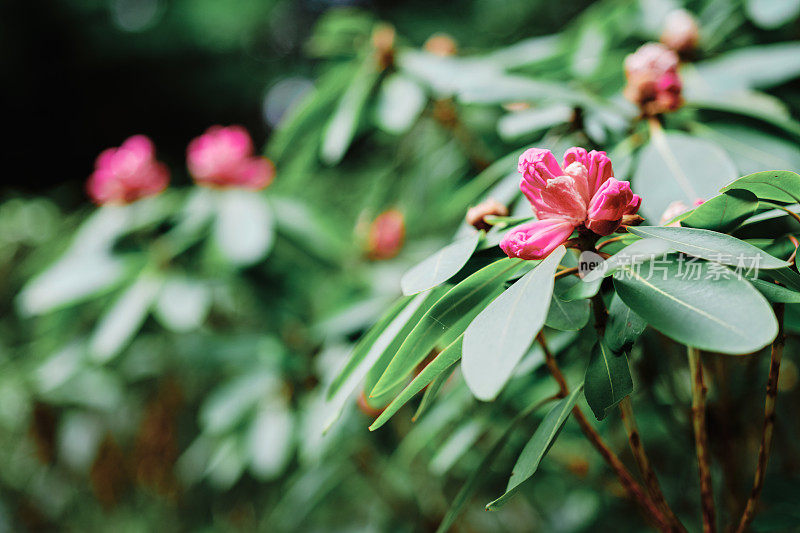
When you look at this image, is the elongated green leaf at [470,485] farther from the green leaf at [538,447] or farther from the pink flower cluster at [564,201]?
the pink flower cluster at [564,201]

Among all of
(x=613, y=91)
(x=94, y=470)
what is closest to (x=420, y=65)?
(x=613, y=91)

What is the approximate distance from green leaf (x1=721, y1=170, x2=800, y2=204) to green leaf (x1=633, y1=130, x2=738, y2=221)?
0.15 metres

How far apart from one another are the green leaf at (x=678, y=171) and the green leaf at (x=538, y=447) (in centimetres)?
26

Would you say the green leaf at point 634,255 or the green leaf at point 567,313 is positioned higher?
the green leaf at point 634,255

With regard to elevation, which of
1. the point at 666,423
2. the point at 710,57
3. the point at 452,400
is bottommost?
the point at 666,423

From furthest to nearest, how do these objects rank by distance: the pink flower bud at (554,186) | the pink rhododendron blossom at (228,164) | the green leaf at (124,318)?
1. the pink rhododendron blossom at (228,164)
2. the green leaf at (124,318)
3. the pink flower bud at (554,186)

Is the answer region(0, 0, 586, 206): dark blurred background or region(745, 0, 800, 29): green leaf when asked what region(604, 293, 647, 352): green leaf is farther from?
region(0, 0, 586, 206): dark blurred background

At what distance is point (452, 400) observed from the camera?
0.89m

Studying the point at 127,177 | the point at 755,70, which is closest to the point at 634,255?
the point at 755,70

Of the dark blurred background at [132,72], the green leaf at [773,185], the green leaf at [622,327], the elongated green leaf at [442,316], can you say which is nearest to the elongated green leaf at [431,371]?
the elongated green leaf at [442,316]

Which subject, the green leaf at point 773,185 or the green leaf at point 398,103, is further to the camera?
the green leaf at point 398,103

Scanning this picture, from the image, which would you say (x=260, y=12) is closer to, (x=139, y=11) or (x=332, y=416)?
(x=139, y=11)

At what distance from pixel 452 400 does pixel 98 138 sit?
16.3 ft

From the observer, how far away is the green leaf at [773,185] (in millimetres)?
417
